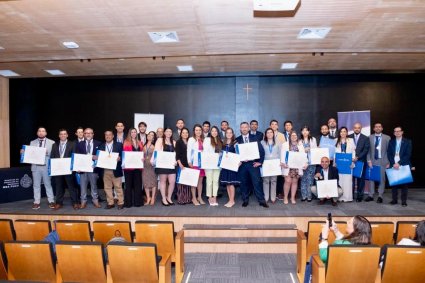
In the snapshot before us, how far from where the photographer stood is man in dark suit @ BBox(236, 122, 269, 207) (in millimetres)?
6422

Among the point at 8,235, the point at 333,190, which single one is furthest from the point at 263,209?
the point at 8,235

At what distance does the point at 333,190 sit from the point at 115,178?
13.3 feet

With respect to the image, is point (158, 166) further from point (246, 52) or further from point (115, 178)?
point (246, 52)

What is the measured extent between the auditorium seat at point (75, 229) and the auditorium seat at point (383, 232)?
3.30 metres

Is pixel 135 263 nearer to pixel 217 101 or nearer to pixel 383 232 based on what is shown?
pixel 383 232

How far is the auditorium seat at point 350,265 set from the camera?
2.92 metres

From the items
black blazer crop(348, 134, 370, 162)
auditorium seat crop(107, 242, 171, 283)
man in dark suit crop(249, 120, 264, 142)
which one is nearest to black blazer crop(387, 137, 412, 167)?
black blazer crop(348, 134, 370, 162)

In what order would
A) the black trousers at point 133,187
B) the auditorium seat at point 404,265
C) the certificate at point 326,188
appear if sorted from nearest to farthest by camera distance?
the auditorium seat at point 404,265, the certificate at point 326,188, the black trousers at point 133,187

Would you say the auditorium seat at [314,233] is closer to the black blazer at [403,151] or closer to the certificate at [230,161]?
the certificate at [230,161]

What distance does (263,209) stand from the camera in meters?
6.30

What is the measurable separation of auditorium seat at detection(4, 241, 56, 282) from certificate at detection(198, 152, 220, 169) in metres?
3.50

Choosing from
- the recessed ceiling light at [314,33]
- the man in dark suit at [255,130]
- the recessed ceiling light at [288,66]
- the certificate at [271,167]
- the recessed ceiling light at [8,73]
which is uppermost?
the recessed ceiling light at [314,33]

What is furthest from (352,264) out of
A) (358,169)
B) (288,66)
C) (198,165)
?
(288,66)

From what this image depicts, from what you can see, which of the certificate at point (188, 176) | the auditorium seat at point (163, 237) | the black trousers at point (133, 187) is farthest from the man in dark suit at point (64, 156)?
the auditorium seat at point (163, 237)
